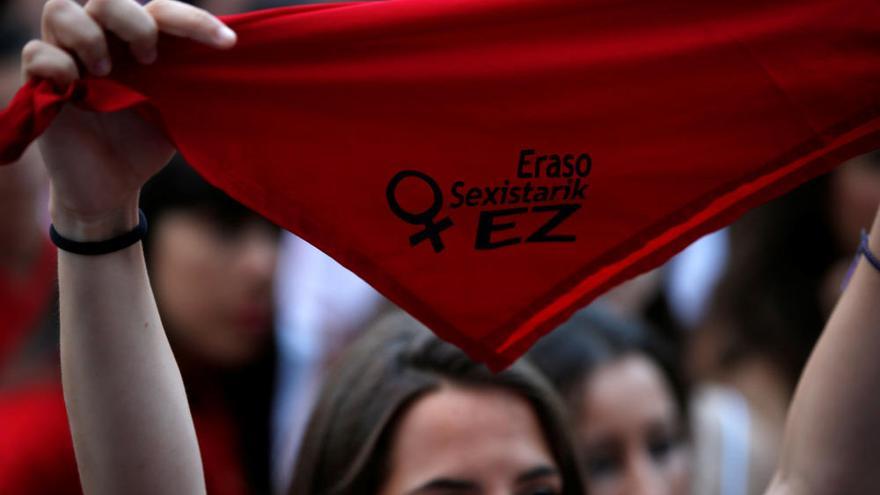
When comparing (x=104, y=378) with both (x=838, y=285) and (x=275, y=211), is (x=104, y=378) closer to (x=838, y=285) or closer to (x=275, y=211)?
(x=275, y=211)

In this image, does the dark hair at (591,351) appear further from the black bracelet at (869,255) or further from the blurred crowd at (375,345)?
the black bracelet at (869,255)

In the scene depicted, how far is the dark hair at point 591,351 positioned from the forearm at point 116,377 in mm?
1399

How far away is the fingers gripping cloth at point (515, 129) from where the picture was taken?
178 centimetres

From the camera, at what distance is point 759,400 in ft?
11.7

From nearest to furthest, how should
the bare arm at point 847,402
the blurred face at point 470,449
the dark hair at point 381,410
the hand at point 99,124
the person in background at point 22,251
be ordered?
the hand at point 99,124, the bare arm at point 847,402, the blurred face at point 470,449, the dark hair at point 381,410, the person in background at point 22,251

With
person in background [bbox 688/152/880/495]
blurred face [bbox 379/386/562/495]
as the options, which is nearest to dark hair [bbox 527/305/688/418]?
person in background [bbox 688/152/880/495]

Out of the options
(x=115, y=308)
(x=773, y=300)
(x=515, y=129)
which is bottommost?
(x=115, y=308)

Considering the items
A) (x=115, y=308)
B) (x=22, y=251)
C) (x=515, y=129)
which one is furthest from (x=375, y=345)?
(x=22, y=251)

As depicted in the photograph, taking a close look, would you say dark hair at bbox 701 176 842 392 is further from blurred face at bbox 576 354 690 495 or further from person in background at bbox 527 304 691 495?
blurred face at bbox 576 354 690 495

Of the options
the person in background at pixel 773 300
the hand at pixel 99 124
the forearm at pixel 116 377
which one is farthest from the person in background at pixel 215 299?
the hand at pixel 99 124

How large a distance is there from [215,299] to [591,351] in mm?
1072

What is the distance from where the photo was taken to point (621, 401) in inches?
119

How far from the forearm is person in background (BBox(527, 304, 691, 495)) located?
1308 millimetres

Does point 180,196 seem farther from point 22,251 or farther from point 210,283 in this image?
point 22,251
